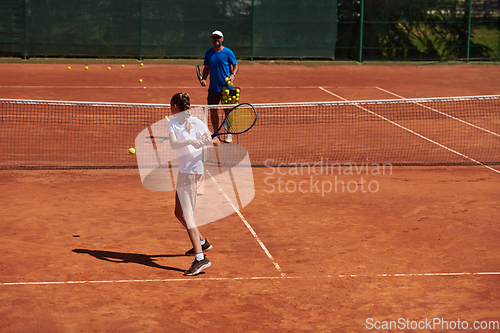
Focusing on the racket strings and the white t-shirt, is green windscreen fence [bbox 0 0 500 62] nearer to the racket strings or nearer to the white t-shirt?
the racket strings

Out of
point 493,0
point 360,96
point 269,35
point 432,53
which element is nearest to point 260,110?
point 360,96

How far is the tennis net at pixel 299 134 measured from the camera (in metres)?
10.8

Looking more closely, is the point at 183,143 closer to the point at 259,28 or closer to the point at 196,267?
the point at 196,267

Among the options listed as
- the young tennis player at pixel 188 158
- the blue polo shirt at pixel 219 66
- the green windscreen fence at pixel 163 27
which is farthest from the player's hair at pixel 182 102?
the green windscreen fence at pixel 163 27

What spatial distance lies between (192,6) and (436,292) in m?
19.4

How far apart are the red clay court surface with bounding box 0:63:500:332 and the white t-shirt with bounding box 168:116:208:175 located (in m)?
1.03

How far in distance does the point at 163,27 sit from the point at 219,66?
1261 cm

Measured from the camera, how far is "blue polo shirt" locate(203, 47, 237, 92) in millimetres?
11227

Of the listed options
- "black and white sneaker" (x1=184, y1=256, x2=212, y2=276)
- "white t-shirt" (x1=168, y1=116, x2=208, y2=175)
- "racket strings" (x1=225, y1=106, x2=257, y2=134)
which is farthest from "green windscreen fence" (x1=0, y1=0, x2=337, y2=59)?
"black and white sneaker" (x1=184, y1=256, x2=212, y2=276)

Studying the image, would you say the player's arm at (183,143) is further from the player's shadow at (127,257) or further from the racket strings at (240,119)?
→ the racket strings at (240,119)

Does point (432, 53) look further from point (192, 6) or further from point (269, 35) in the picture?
point (192, 6)

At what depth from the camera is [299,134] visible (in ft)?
43.1

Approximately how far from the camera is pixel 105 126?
521 inches

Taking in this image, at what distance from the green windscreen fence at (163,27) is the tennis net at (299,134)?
24.4 feet
